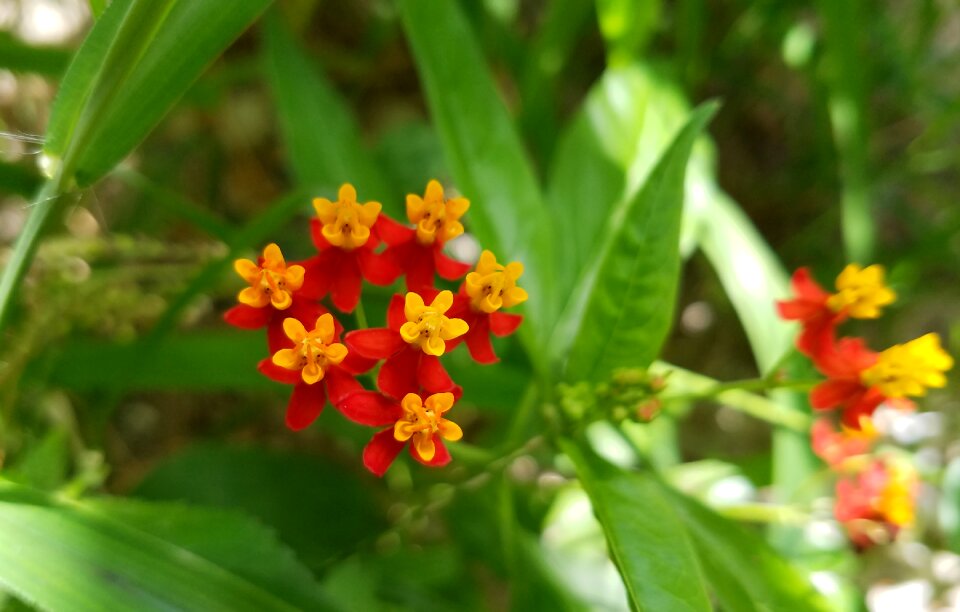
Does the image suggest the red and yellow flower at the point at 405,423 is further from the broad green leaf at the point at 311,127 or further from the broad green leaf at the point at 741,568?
the broad green leaf at the point at 311,127

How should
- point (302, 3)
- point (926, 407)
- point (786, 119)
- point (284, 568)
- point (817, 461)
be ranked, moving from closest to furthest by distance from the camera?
point (284, 568) < point (817, 461) < point (926, 407) < point (302, 3) < point (786, 119)

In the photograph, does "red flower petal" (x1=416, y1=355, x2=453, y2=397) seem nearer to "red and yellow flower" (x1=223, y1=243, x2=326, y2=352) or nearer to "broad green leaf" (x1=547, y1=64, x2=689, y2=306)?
"red and yellow flower" (x1=223, y1=243, x2=326, y2=352)

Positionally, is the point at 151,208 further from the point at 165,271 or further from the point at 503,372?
the point at 503,372

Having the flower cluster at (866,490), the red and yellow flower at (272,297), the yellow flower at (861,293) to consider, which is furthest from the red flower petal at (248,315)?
the flower cluster at (866,490)

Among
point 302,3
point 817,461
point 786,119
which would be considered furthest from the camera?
point 786,119

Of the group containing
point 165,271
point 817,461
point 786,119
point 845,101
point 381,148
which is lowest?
point 165,271

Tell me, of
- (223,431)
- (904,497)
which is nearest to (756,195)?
(904,497)

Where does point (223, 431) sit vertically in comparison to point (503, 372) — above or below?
below
